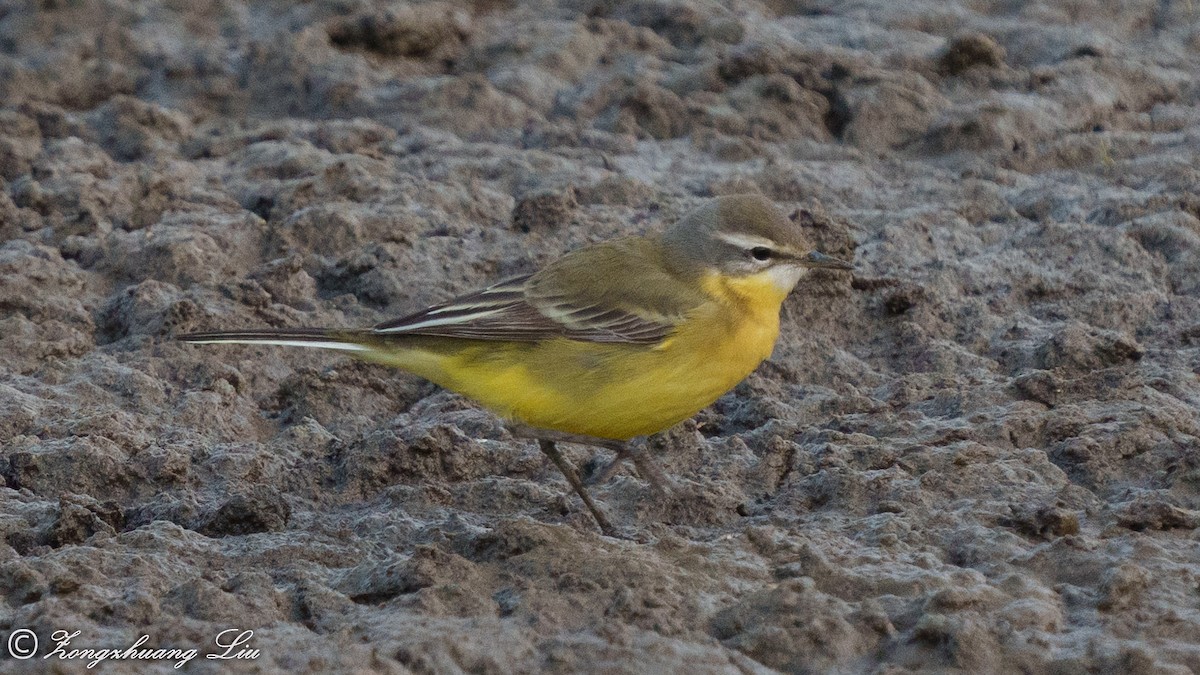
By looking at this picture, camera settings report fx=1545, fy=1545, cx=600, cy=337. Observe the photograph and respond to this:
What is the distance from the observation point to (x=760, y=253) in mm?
7559

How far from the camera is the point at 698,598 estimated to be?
19.2 feet

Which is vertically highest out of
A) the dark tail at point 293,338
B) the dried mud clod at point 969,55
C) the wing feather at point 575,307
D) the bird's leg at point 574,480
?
the dried mud clod at point 969,55

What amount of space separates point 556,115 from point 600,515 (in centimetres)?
523

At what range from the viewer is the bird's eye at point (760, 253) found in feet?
24.7

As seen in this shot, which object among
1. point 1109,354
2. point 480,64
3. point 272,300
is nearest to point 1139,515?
point 1109,354

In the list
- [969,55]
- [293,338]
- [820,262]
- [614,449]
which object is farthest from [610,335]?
[969,55]

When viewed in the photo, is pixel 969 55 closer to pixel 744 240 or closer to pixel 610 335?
pixel 744 240

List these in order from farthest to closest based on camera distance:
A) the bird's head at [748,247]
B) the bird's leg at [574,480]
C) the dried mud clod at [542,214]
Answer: the dried mud clod at [542,214] < the bird's head at [748,247] < the bird's leg at [574,480]

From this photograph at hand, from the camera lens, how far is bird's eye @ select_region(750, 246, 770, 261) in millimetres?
7543

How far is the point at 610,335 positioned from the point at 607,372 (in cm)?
18

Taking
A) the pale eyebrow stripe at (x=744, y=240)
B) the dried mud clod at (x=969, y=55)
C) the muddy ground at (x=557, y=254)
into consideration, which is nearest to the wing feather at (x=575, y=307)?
the pale eyebrow stripe at (x=744, y=240)

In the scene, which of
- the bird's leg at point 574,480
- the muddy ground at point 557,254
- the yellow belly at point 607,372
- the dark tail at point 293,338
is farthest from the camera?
the dark tail at point 293,338

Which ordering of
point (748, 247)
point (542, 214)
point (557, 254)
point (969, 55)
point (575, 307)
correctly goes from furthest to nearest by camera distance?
1. point (969, 55)
2. point (542, 214)
3. point (557, 254)
4. point (748, 247)
5. point (575, 307)

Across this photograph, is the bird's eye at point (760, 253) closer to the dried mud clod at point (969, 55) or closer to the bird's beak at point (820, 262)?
the bird's beak at point (820, 262)
